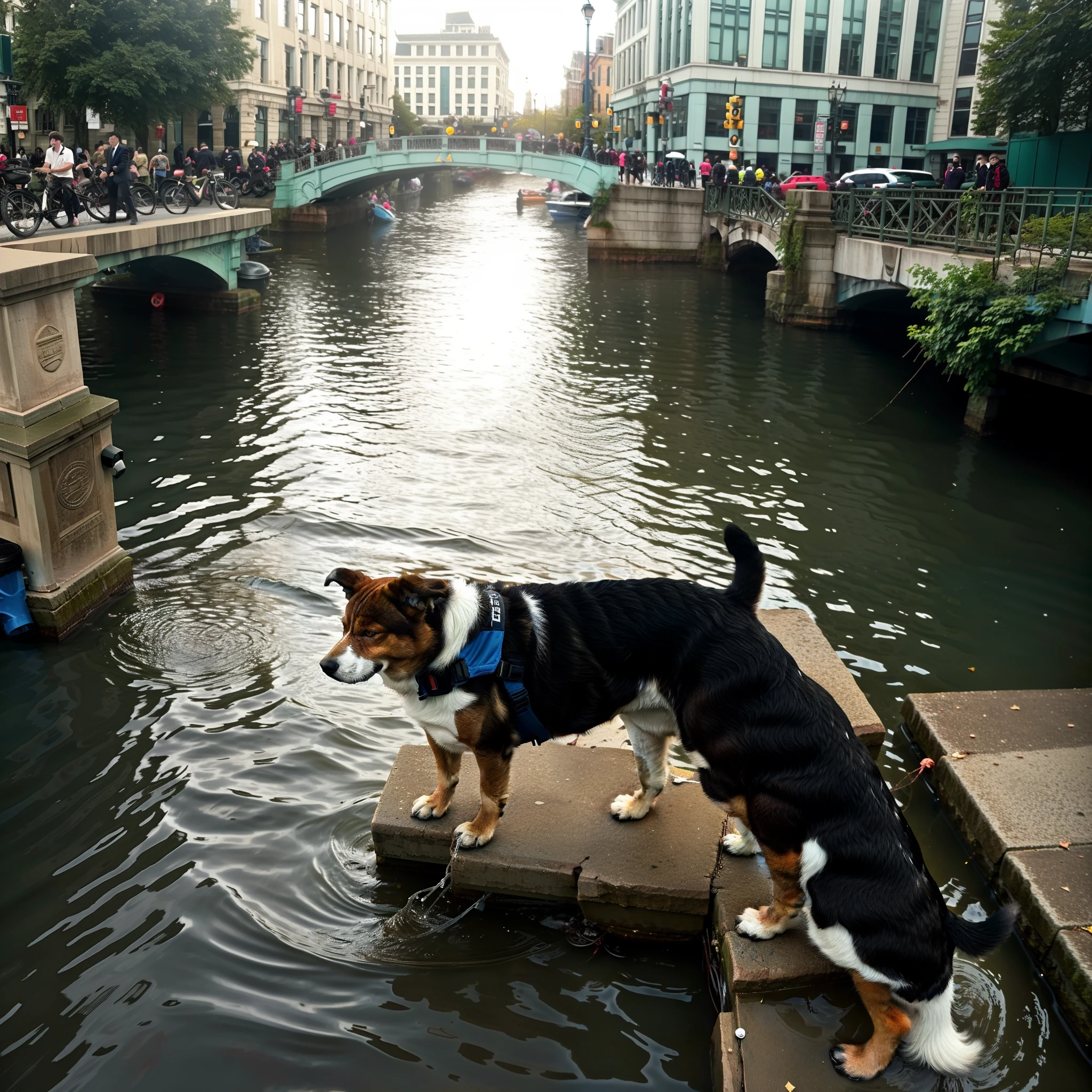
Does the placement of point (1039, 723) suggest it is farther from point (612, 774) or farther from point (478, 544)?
point (478, 544)

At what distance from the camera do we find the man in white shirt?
63.1 feet

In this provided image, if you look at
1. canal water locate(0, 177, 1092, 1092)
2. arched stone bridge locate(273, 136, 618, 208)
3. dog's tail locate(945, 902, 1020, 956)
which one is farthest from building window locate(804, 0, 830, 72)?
dog's tail locate(945, 902, 1020, 956)

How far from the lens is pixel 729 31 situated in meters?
58.4

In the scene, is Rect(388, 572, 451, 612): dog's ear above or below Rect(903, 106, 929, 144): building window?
below

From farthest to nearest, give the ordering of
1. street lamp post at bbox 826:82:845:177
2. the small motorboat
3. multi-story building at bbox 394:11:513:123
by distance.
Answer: multi-story building at bbox 394:11:513:123 → the small motorboat → street lamp post at bbox 826:82:845:177

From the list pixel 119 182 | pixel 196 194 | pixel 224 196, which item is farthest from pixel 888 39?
pixel 119 182

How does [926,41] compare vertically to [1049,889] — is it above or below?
above

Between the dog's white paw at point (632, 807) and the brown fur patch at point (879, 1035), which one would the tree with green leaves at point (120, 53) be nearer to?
the dog's white paw at point (632, 807)

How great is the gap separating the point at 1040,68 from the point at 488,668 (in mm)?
33907

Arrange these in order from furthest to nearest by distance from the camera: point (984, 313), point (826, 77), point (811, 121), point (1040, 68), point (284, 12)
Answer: point (284, 12) → point (811, 121) → point (826, 77) → point (1040, 68) → point (984, 313)

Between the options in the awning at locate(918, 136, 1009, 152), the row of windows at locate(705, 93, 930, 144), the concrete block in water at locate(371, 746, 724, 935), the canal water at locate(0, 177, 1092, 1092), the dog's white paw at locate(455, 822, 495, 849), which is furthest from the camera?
the row of windows at locate(705, 93, 930, 144)

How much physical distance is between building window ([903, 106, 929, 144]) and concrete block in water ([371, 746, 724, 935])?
65.2 meters

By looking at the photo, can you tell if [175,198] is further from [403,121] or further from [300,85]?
[403,121]

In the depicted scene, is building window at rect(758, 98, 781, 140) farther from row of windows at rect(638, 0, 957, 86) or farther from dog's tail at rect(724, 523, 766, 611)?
dog's tail at rect(724, 523, 766, 611)
